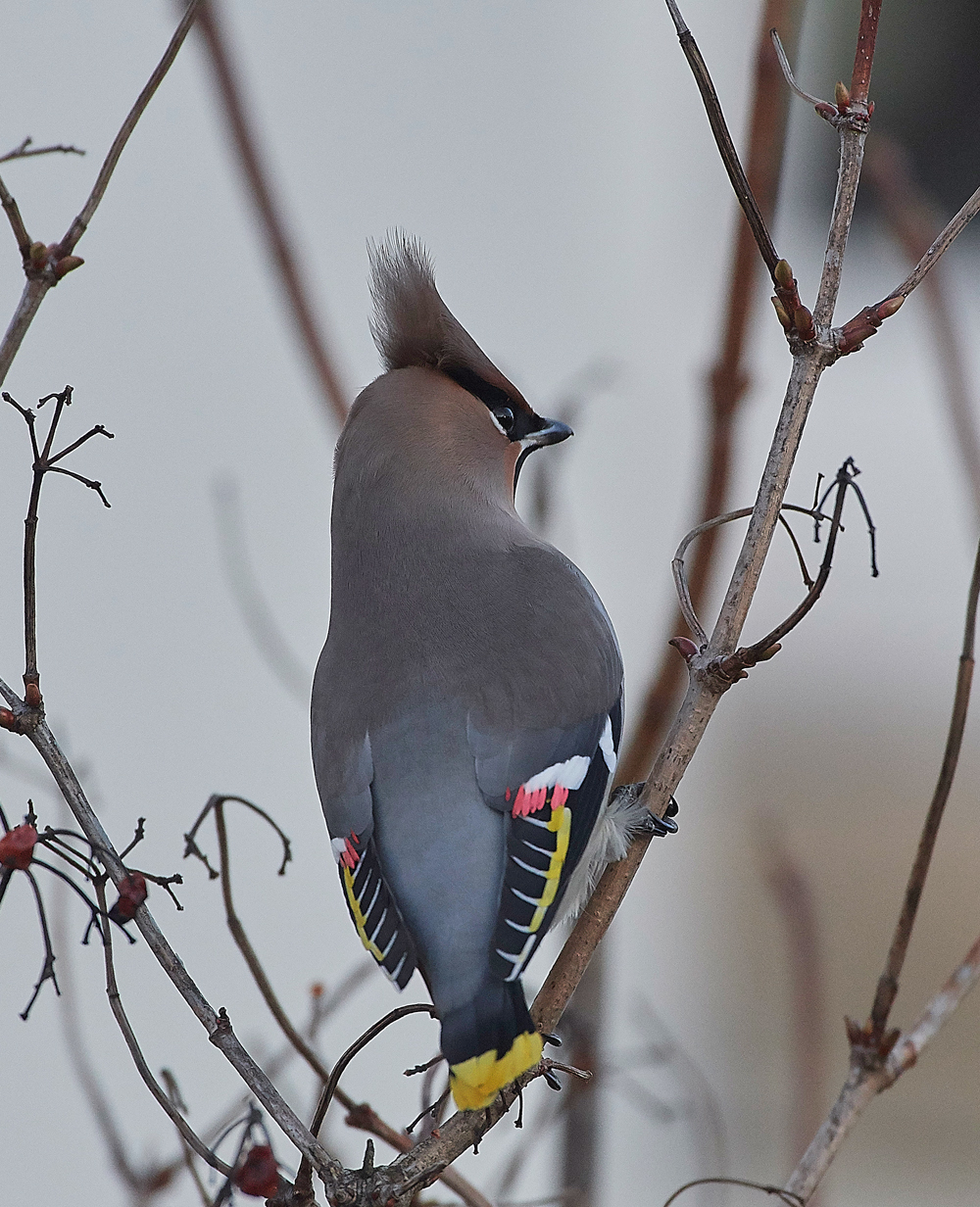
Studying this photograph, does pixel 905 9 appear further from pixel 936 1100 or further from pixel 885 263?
pixel 936 1100

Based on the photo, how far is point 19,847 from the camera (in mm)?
784

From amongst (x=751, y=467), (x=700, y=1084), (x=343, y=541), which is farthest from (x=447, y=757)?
(x=751, y=467)

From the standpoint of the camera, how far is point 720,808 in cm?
370

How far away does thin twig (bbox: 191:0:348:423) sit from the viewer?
52.4 inches

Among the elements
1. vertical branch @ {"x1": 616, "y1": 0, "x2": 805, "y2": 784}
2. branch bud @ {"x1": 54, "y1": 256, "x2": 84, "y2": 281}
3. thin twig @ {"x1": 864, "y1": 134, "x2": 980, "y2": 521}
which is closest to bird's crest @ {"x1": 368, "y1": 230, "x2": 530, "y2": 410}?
vertical branch @ {"x1": 616, "y1": 0, "x2": 805, "y2": 784}

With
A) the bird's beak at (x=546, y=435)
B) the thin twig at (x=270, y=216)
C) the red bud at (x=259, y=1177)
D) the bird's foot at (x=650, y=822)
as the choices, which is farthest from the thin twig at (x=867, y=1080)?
the thin twig at (x=270, y=216)

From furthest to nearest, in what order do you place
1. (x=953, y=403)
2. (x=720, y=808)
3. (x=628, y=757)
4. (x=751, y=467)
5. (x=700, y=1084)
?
(x=720, y=808), (x=751, y=467), (x=628, y=757), (x=700, y=1084), (x=953, y=403)

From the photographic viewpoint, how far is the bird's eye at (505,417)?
1.47m

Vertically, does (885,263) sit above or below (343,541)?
above

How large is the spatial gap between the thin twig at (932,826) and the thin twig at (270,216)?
2.53 feet

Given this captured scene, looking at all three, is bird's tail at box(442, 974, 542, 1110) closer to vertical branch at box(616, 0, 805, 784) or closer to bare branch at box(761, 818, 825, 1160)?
bare branch at box(761, 818, 825, 1160)

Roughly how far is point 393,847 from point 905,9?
3338mm

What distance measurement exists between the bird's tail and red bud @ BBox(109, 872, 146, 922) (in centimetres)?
23

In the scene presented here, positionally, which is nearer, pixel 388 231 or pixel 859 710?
pixel 388 231
